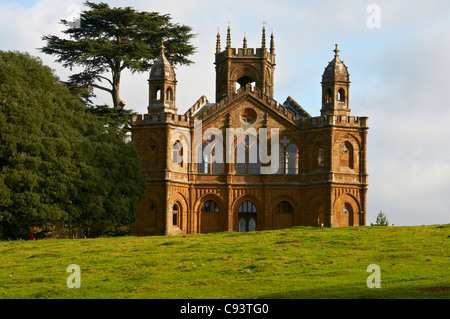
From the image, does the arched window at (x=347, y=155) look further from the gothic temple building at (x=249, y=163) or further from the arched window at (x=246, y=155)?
the arched window at (x=246, y=155)

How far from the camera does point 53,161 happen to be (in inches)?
1997

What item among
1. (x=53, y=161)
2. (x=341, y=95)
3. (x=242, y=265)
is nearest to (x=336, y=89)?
(x=341, y=95)

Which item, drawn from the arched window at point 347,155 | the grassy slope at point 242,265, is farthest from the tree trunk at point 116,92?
the grassy slope at point 242,265

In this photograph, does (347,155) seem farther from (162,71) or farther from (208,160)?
(162,71)

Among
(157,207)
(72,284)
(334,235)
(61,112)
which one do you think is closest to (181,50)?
(157,207)

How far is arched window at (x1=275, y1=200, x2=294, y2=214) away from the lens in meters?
67.8

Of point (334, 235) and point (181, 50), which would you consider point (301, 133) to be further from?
point (334, 235)

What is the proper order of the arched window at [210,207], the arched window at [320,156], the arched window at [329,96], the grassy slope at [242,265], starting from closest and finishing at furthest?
the grassy slope at [242,265]
the arched window at [320,156]
the arched window at [210,207]
the arched window at [329,96]

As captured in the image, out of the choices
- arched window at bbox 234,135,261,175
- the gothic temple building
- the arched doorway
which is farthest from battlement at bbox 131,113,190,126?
the arched doorway

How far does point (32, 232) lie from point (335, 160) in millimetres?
24957

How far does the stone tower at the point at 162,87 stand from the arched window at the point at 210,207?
26.8 feet

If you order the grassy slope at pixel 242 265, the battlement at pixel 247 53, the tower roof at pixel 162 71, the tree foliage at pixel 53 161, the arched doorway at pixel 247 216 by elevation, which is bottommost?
the grassy slope at pixel 242 265

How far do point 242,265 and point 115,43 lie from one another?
42453 mm

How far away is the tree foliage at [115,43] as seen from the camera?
70.3 meters
